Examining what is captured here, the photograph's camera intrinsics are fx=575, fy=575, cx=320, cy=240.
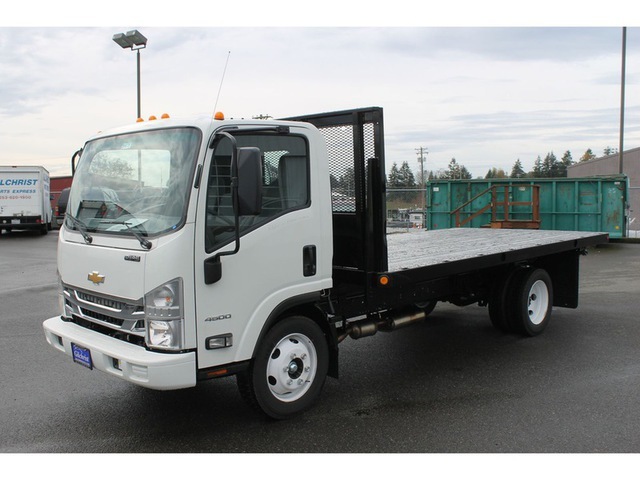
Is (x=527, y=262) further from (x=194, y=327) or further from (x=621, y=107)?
(x=621, y=107)

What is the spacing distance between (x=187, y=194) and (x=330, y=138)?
175 cm

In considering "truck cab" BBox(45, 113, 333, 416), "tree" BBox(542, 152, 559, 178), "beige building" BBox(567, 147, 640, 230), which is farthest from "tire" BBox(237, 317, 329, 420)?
"tree" BBox(542, 152, 559, 178)

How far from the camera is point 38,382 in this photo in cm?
572

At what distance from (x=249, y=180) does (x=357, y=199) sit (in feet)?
4.73

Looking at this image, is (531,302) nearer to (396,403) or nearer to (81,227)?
(396,403)

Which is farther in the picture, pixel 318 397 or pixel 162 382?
pixel 318 397

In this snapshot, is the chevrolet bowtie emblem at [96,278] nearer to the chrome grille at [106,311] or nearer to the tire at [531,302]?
the chrome grille at [106,311]

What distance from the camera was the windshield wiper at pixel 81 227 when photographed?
4438 millimetres

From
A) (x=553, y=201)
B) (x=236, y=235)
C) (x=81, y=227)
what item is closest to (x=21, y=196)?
(x=553, y=201)

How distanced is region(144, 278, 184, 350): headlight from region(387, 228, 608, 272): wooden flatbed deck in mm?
2093

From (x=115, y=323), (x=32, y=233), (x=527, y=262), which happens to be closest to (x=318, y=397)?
(x=115, y=323)

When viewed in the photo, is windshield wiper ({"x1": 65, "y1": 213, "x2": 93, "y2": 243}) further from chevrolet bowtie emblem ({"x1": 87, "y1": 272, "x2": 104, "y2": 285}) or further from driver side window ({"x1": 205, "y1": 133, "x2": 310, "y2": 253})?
driver side window ({"x1": 205, "y1": 133, "x2": 310, "y2": 253})

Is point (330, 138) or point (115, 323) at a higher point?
point (330, 138)

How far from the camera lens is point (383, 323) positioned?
5.75m
